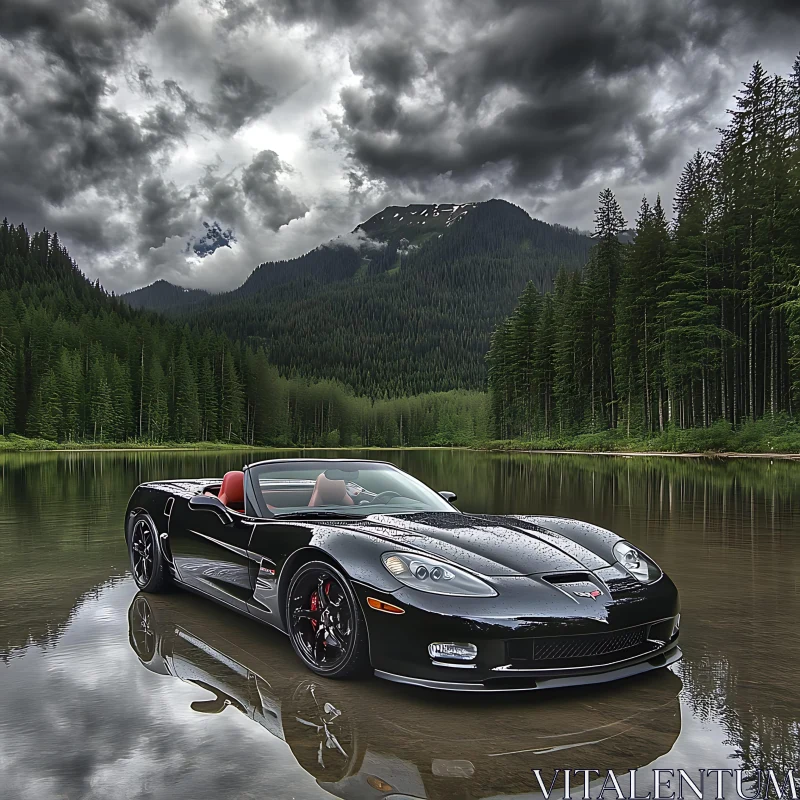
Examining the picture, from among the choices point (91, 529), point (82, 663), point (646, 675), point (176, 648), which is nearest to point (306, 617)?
point (176, 648)

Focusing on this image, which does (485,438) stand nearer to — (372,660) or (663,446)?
(663,446)

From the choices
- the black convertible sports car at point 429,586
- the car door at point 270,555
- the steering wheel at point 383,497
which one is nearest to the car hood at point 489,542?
the black convertible sports car at point 429,586

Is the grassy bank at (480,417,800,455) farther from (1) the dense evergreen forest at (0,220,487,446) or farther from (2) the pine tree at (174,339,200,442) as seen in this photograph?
(2) the pine tree at (174,339,200,442)

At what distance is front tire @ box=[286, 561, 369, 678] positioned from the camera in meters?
4.16

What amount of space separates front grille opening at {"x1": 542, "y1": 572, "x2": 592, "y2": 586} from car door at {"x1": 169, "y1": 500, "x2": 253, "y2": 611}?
→ 214cm

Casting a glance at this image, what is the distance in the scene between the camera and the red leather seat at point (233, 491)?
20.2 ft

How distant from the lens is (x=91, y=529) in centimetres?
1106

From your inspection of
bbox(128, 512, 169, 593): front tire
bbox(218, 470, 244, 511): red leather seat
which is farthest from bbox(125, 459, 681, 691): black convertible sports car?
bbox(128, 512, 169, 593): front tire

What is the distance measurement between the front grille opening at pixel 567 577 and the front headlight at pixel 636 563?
413mm

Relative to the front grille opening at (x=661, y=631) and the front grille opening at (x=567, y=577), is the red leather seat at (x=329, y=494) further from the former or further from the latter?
the front grille opening at (x=661, y=631)

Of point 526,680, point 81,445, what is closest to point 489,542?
point 526,680

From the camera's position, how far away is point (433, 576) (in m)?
4.05

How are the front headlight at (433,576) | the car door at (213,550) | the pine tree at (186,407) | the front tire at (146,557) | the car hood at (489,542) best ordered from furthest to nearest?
the pine tree at (186,407)
the front tire at (146,557)
the car door at (213,550)
the car hood at (489,542)
the front headlight at (433,576)

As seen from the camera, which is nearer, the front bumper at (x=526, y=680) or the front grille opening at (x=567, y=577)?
the front bumper at (x=526, y=680)
